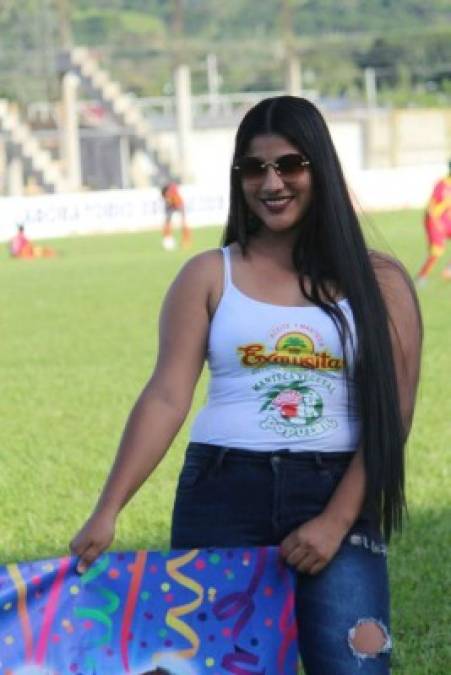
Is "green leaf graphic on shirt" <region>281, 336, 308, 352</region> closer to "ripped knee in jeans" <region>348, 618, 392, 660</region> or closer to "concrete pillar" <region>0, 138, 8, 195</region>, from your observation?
"ripped knee in jeans" <region>348, 618, 392, 660</region>

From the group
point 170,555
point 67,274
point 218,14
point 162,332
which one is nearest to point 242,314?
point 162,332

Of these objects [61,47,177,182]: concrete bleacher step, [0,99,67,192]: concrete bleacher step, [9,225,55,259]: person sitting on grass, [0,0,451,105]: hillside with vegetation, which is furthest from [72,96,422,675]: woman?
Answer: [61,47,177,182]: concrete bleacher step

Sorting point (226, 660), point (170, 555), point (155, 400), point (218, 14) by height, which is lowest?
point (218, 14)

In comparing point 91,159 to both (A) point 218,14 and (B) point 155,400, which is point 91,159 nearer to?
(B) point 155,400

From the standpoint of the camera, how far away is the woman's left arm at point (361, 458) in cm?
373

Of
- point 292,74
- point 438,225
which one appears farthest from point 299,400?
point 292,74

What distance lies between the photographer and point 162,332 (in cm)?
391

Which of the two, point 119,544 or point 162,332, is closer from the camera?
point 162,332

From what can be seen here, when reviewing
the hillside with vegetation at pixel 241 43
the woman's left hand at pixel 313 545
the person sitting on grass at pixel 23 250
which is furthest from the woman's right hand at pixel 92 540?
the hillside with vegetation at pixel 241 43

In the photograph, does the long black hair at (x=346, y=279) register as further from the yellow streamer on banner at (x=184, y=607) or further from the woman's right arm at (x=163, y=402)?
the yellow streamer on banner at (x=184, y=607)

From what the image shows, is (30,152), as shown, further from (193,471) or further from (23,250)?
(193,471)

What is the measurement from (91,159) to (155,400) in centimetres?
6501

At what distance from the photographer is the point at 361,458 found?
3.80 m

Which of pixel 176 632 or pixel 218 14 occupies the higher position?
pixel 176 632
